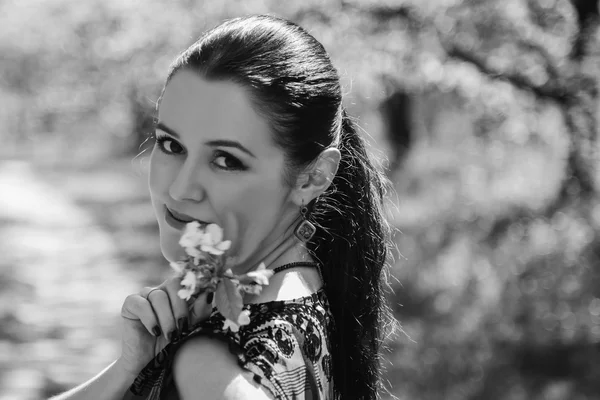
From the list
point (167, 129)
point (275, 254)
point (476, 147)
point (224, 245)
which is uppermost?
point (167, 129)

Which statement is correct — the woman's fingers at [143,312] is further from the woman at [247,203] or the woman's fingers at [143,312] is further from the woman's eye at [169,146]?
the woman's eye at [169,146]

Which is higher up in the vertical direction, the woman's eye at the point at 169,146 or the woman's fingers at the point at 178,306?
the woman's eye at the point at 169,146

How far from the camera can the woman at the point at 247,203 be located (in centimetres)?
144

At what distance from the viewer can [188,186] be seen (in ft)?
5.02

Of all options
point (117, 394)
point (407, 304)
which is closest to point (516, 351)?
point (407, 304)

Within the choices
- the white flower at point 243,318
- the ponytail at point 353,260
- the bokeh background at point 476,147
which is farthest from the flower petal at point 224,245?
the bokeh background at point 476,147

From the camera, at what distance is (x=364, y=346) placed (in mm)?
1847

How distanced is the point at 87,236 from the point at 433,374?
7870mm

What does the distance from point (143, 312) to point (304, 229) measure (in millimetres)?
343

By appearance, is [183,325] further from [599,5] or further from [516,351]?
[599,5]

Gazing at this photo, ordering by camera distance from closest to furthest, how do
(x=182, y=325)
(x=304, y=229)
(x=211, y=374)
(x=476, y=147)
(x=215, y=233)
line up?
(x=211, y=374), (x=215, y=233), (x=182, y=325), (x=304, y=229), (x=476, y=147)

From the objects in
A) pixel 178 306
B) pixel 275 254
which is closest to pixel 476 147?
pixel 275 254

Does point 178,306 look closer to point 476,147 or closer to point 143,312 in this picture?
point 143,312

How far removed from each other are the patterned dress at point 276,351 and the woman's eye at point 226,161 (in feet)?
0.80
